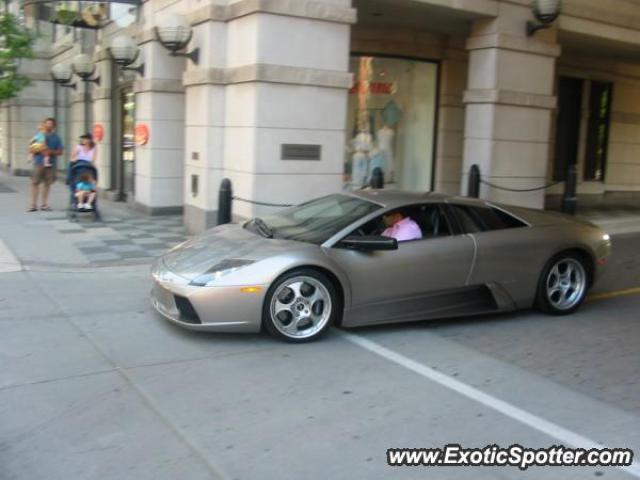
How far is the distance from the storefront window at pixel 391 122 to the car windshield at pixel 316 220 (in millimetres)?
6714

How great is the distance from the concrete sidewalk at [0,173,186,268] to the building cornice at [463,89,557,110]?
5.69 m

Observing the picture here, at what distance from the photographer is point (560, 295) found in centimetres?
747

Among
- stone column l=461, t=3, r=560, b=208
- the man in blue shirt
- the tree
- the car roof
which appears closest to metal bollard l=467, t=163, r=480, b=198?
stone column l=461, t=3, r=560, b=208

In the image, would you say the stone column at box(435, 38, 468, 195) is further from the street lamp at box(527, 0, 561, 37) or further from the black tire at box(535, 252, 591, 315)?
the black tire at box(535, 252, 591, 315)

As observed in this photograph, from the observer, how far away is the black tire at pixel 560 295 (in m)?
7.30

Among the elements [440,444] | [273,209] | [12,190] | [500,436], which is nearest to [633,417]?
[500,436]

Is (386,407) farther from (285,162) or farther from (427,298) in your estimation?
(285,162)

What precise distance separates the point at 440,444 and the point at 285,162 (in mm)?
6938

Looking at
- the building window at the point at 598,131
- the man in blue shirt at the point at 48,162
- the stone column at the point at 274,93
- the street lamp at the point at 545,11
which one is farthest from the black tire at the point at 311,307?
the building window at the point at 598,131

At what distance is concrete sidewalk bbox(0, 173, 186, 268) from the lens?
9445mm

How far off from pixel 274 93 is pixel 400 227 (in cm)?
441

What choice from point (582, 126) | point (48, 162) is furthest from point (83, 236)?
point (582, 126)

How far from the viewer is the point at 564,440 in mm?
4344

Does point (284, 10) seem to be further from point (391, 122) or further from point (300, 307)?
point (300, 307)
